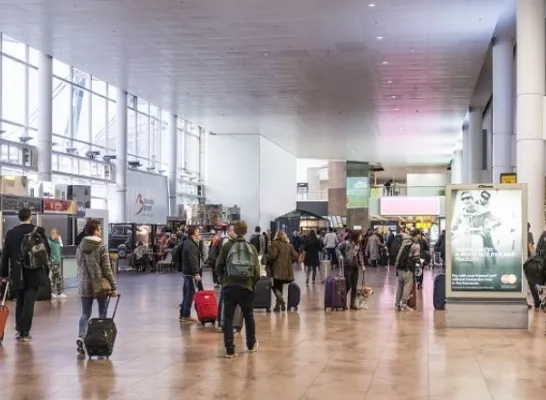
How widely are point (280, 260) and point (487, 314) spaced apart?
3748 mm

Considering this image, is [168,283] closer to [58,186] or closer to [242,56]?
[58,186]

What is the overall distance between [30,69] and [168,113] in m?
13.4

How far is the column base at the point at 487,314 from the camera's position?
11.5 m

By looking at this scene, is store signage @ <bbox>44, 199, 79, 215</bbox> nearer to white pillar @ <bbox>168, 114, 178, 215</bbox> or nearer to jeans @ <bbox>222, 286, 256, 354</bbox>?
jeans @ <bbox>222, 286, 256, 354</bbox>

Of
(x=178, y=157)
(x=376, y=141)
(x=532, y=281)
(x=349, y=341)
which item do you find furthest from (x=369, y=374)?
(x=376, y=141)

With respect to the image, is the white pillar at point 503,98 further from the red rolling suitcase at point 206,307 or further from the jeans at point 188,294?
the red rolling suitcase at point 206,307

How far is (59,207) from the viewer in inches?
770

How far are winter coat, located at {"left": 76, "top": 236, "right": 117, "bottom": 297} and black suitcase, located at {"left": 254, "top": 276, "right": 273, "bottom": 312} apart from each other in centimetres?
517

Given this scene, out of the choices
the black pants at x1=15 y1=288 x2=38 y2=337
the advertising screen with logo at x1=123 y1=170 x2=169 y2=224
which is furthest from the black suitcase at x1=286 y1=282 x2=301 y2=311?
the advertising screen with logo at x1=123 y1=170 x2=169 y2=224

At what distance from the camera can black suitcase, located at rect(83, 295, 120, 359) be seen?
8.57m

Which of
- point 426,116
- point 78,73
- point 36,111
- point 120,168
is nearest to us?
point 36,111

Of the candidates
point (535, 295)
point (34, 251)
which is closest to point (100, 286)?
point (34, 251)

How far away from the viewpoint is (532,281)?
1044 cm

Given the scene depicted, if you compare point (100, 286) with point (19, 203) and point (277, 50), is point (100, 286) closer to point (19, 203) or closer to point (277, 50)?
point (19, 203)
